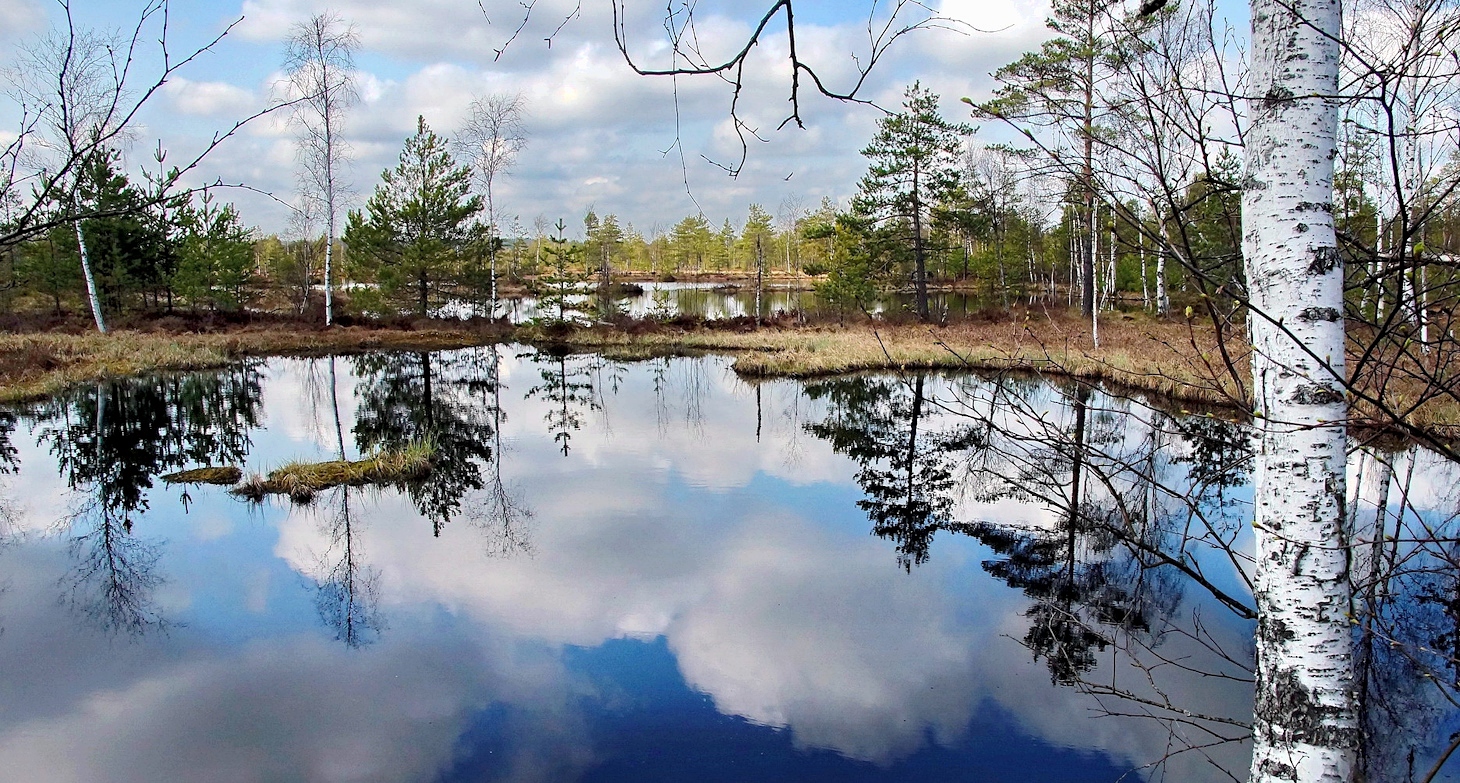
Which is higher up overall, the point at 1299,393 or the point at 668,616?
the point at 1299,393

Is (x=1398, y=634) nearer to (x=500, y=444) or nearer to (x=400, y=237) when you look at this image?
(x=500, y=444)

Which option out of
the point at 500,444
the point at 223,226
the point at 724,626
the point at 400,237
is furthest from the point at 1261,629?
the point at 223,226

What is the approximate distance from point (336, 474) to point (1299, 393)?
12.5 meters

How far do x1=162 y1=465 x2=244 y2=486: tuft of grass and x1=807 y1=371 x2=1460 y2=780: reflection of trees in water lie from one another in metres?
9.41

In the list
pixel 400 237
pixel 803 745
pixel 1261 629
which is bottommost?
pixel 803 745

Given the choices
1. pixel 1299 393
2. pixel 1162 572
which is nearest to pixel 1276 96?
pixel 1299 393

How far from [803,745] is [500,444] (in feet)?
34.1

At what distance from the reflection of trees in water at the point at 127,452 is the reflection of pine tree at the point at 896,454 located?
7849 mm

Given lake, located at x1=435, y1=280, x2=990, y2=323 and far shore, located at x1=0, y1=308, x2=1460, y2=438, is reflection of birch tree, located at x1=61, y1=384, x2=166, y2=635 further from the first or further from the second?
lake, located at x1=435, y1=280, x2=990, y2=323

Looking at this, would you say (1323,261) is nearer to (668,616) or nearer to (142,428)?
(668,616)

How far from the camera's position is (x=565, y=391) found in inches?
787

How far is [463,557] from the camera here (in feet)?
29.7

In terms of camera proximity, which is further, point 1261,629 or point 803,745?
point 803,745

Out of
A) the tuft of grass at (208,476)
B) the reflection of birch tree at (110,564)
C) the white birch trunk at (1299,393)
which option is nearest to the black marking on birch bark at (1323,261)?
the white birch trunk at (1299,393)
